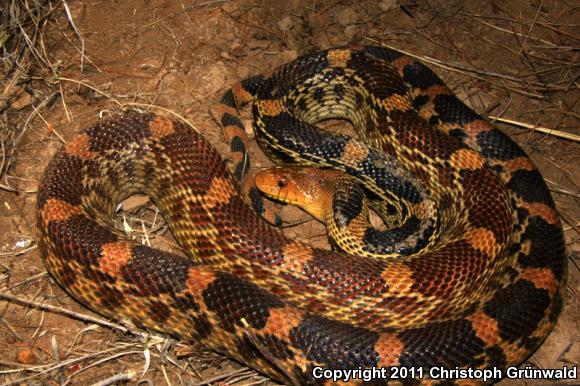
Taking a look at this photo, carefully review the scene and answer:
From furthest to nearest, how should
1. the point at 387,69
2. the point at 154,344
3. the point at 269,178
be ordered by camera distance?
the point at 387,69 < the point at 269,178 < the point at 154,344

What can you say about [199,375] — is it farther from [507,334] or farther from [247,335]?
[507,334]

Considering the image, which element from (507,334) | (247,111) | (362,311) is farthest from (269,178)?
(507,334)

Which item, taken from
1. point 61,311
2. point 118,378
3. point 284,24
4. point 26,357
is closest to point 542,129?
point 284,24

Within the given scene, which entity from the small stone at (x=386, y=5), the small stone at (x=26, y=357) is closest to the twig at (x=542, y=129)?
the small stone at (x=386, y=5)

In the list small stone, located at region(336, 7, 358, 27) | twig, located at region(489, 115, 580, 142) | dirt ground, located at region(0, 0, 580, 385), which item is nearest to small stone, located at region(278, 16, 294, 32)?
dirt ground, located at region(0, 0, 580, 385)

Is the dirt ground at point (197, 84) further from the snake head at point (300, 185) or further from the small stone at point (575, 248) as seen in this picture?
the snake head at point (300, 185)
